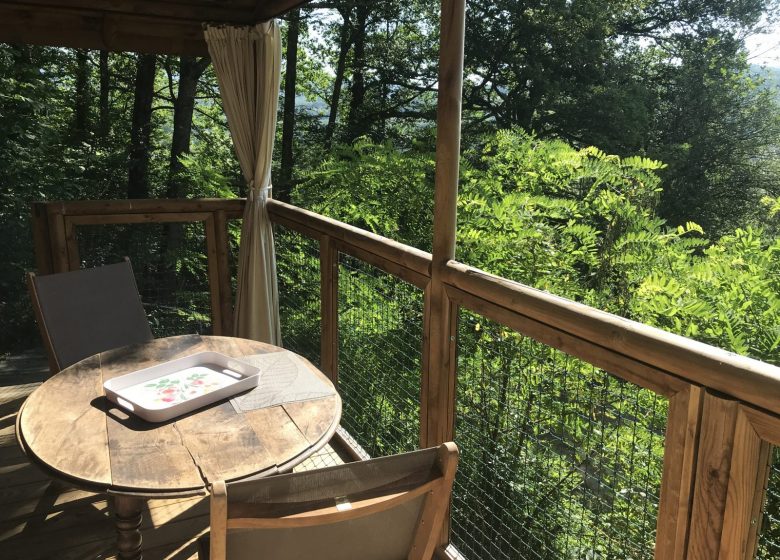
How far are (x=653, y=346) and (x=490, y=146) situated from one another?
5.15m

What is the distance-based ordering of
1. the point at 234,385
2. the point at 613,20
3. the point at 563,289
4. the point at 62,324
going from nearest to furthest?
the point at 234,385, the point at 62,324, the point at 563,289, the point at 613,20

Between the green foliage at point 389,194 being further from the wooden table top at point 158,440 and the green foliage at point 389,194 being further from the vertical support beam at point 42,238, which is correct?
the wooden table top at point 158,440

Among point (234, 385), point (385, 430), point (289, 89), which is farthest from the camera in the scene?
point (289, 89)

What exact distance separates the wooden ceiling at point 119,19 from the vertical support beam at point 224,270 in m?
1.24

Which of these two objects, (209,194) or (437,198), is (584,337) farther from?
(209,194)

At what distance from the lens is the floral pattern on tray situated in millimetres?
1875

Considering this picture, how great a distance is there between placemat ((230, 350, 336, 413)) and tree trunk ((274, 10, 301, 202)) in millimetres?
8082

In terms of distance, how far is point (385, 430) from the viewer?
127 inches

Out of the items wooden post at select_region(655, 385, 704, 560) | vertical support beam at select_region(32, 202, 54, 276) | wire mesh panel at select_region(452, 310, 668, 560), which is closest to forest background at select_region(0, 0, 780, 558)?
wire mesh panel at select_region(452, 310, 668, 560)

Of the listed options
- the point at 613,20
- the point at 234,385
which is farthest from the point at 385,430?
the point at 613,20

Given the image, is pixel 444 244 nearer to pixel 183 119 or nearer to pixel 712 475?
pixel 712 475

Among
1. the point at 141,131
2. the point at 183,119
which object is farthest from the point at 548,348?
the point at 141,131

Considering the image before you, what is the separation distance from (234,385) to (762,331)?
8.07 feet

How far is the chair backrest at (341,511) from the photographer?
995 millimetres
